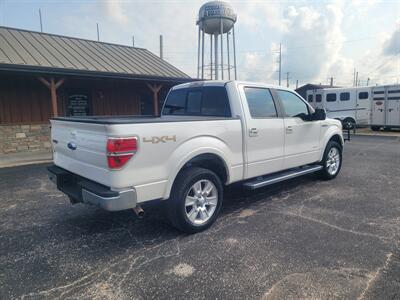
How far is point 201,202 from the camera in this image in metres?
3.70

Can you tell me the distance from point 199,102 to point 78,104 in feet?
32.3

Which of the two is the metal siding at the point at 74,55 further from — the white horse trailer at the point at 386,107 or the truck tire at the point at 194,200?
the white horse trailer at the point at 386,107

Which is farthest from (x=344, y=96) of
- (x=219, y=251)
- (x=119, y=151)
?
(x=119, y=151)

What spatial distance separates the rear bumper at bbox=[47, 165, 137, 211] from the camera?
288 centimetres

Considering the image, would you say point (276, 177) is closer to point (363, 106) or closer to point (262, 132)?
point (262, 132)

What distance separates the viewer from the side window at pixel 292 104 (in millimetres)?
4961

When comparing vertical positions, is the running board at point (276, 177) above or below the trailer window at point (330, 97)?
below

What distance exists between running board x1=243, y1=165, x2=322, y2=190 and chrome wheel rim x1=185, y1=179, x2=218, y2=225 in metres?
0.66

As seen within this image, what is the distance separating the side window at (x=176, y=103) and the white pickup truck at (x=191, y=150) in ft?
0.06

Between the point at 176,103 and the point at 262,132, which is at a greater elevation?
the point at 176,103

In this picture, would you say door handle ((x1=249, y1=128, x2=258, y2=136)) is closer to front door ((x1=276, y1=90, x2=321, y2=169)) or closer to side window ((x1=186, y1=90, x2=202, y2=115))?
front door ((x1=276, y1=90, x2=321, y2=169))

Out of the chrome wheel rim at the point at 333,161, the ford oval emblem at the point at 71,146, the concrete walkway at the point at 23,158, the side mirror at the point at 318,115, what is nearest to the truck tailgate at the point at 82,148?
the ford oval emblem at the point at 71,146

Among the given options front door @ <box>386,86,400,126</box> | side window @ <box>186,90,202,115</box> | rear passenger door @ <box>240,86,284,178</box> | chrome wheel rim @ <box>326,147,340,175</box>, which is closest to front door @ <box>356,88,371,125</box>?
front door @ <box>386,86,400,126</box>

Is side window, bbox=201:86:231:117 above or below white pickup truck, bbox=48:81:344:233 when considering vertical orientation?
above
